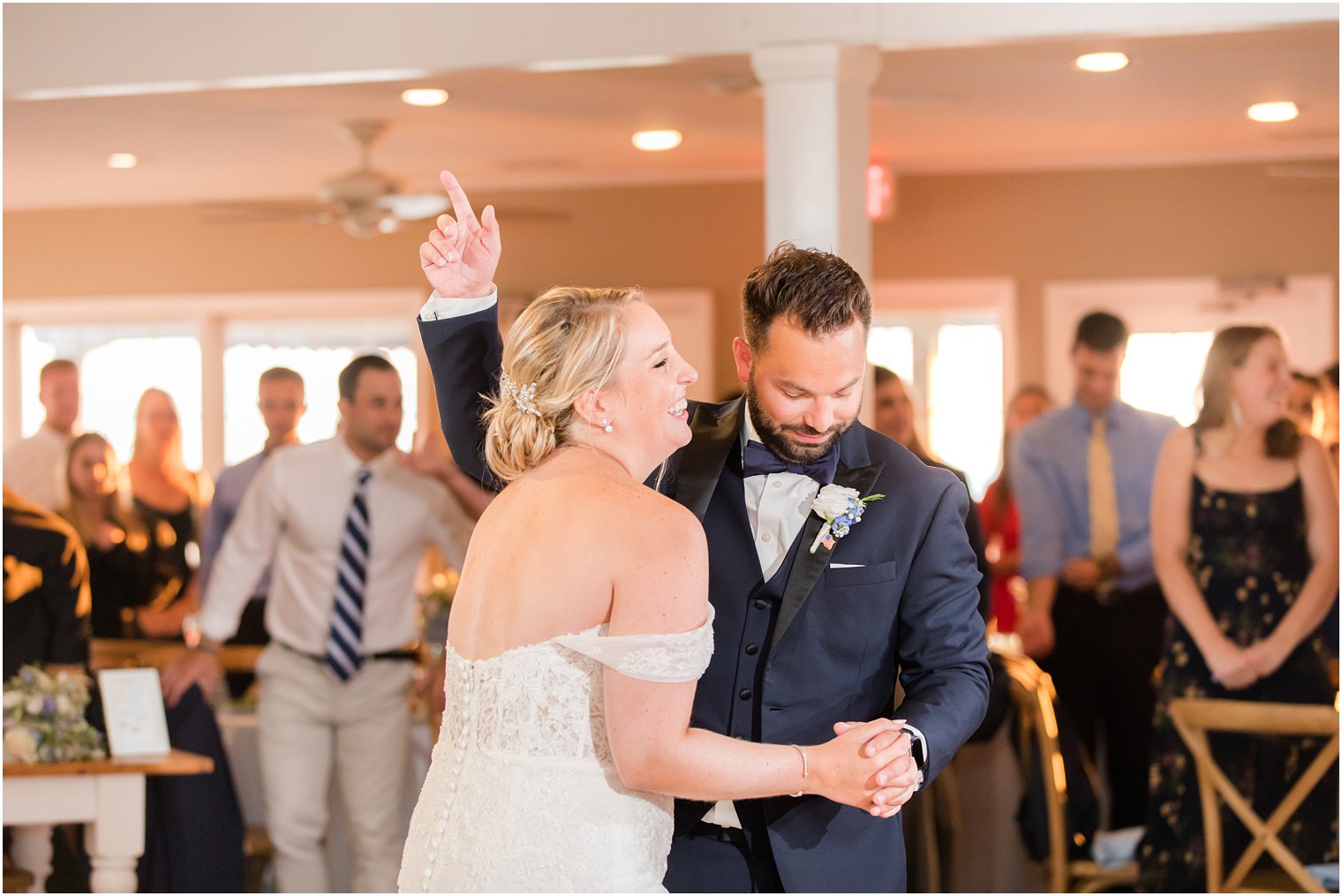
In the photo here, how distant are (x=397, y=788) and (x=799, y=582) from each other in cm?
278

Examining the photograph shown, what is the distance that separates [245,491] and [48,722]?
1607 mm

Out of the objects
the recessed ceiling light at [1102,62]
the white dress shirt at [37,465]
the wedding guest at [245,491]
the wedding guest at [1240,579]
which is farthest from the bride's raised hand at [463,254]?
the white dress shirt at [37,465]

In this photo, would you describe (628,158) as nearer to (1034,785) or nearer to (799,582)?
(1034,785)

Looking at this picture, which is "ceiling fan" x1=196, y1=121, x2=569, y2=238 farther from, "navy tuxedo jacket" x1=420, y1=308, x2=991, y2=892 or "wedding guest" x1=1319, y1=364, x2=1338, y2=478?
"navy tuxedo jacket" x1=420, y1=308, x2=991, y2=892

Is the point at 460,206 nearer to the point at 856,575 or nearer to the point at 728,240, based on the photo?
the point at 856,575

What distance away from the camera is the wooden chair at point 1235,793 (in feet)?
11.5

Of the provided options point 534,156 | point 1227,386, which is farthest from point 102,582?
point 1227,386

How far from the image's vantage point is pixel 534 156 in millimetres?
7559

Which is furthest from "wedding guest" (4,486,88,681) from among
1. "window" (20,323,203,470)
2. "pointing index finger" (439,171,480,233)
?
"window" (20,323,203,470)

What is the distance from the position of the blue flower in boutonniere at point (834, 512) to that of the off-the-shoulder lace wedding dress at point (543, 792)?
0.32 m

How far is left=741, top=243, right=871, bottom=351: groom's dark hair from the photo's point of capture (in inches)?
85.6

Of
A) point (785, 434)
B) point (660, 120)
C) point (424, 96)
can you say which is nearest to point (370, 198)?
point (424, 96)

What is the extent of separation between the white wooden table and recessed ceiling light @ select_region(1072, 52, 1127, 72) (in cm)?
372

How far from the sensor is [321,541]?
185 inches
